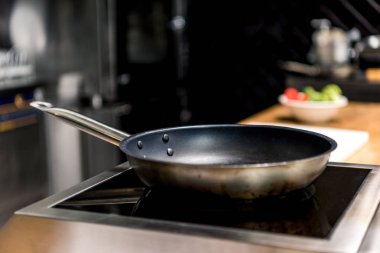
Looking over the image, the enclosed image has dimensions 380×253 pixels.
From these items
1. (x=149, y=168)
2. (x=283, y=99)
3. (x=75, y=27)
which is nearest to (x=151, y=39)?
(x=75, y=27)

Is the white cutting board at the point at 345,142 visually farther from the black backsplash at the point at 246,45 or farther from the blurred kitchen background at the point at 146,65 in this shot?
the black backsplash at the point at 246,45

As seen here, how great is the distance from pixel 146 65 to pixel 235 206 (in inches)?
116

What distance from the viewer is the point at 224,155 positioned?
127cm

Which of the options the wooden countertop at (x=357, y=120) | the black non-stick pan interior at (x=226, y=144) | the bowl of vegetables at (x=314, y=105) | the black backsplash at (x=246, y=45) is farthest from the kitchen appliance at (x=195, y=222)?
the black backsplash at (x=246, y=45)

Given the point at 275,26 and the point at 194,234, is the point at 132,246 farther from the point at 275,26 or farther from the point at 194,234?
the point at 275,26

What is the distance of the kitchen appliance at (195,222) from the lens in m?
0.90

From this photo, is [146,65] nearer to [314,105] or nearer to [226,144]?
[314,105]

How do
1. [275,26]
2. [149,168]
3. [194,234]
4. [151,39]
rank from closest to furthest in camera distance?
[194,234] < [149,168] < [151,39] < [275,26]

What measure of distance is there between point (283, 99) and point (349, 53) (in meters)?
1.59

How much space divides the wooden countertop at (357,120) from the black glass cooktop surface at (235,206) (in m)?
0.83

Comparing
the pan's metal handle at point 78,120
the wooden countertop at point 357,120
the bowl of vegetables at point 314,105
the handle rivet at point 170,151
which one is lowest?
the wooden countertop at point 357,120

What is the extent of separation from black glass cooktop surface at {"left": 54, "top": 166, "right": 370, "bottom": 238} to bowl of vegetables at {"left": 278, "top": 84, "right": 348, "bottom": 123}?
1.27 meters

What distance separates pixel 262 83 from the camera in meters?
4.89

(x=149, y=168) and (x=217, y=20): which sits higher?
(x=217, y=20)
